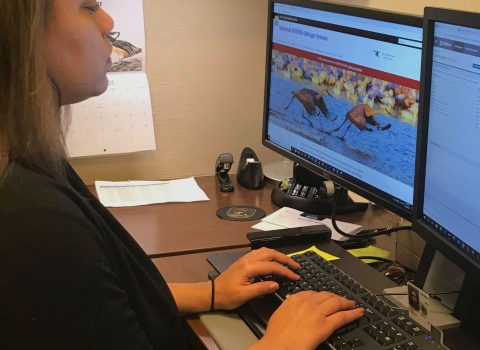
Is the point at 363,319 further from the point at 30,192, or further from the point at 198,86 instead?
the point at 198,86

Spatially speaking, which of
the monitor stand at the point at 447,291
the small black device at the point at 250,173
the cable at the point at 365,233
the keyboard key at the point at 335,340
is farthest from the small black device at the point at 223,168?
the keyboard key at the point at 335,340

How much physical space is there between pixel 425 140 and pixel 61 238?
1.91 ft

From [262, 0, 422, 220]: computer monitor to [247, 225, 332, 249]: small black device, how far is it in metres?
0.12

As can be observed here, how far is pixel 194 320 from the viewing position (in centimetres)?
109

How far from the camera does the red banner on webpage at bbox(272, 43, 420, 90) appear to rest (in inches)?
47.3

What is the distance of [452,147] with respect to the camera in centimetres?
95

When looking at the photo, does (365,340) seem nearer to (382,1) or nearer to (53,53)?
(53,53)

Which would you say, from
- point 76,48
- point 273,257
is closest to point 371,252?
point 273,257

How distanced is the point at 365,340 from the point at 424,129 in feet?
1.14

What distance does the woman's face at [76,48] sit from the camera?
86cm

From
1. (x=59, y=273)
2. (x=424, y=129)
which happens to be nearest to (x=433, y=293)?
(x=424, y=129)

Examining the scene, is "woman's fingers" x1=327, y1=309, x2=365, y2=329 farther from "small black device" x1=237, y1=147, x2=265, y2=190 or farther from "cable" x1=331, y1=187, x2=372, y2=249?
"small black device" x1=237, y1=147, x2=265, y2=190

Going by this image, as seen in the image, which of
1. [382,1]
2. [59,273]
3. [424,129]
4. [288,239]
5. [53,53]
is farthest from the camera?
[382,1]

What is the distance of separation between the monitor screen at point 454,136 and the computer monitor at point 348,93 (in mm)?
188
